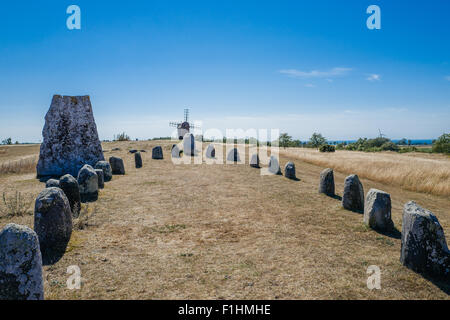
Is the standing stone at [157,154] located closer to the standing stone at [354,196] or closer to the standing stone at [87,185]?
the standing stone at [87,185]

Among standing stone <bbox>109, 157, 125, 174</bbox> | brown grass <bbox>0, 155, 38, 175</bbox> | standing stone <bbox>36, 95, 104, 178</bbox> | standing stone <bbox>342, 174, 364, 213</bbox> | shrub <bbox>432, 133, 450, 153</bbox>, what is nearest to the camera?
standing stone <bbox>342, 174, 364, 213</bbox>

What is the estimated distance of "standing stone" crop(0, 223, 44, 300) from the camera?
352cm

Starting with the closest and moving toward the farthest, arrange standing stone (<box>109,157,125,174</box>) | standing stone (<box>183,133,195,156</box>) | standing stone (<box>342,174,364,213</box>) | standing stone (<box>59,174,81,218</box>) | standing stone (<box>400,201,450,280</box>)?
standing stone (<box>400,201,450,280</box>), standing stone (<box>59,174,81,218</box>), standing stone (<box>342,174,364,213</box>), standing stone (<box>109,157,125,174</box>), standing stone (<box>183,133,195,156</box>)

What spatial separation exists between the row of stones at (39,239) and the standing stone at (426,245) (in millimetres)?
6878

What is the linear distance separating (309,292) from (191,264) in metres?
2.48

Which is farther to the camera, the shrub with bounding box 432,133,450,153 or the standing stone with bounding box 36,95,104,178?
the shrub with bounding box 432,133,450,153

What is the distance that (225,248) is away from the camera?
6.35 m

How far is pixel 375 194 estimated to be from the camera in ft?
25.3

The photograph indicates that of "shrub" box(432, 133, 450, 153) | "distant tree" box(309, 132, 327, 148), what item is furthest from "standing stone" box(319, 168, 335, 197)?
"distant tree" box(309, 132, 327, 148)

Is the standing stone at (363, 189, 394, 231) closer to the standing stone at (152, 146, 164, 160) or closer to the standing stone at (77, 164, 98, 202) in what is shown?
the standing stone at (77, 164, 98, 202)

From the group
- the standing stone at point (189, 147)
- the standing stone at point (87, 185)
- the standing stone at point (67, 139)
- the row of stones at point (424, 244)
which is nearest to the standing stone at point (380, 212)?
the row of stones at point (424, 244)

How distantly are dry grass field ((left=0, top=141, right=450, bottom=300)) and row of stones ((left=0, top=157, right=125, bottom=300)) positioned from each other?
415 millimetres
